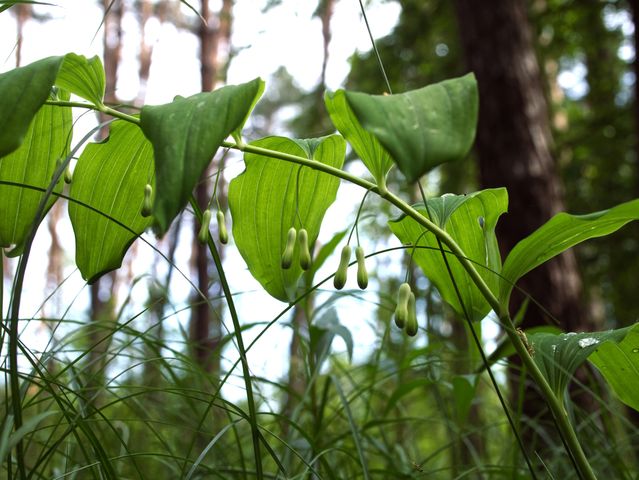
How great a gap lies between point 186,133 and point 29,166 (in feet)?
1.47

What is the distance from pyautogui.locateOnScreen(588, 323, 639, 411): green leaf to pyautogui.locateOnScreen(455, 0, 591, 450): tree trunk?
5.93 ft

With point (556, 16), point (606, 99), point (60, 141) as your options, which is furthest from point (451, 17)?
point (60, 141)

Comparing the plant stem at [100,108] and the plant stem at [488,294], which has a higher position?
the plant stem at [100,108]

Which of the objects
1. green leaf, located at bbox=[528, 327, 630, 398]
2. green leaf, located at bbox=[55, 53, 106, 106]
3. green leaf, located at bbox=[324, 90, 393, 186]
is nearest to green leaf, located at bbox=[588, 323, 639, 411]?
green leaf, located at bbox=[528, 327, 630, 398]

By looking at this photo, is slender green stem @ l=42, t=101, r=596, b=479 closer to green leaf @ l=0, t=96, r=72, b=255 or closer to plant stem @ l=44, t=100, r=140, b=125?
plant stem @ l=44, t=100, r=140, b=125

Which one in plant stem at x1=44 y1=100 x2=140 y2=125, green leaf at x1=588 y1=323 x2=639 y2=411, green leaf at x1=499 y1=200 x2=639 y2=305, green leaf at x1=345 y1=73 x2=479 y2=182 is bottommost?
green leaf at x1=588 y1=323 x2=639 y2=411

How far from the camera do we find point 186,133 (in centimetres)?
67

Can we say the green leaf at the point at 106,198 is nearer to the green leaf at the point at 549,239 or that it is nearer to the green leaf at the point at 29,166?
the green leaf at the point at 29,166

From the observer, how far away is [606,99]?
462cm

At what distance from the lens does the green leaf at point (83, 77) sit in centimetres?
85

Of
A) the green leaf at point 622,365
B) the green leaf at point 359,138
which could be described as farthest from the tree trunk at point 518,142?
the green leaf at point 359,138

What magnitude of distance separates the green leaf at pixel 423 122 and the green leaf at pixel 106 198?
48cm

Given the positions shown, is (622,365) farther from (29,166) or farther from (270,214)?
(29,166)

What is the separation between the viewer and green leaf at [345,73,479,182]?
0.58 metres
